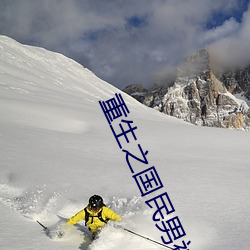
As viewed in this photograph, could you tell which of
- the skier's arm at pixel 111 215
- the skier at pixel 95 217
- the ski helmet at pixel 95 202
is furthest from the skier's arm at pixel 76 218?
the skier's arm at pixel 111 215

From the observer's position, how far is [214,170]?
31.3 ft

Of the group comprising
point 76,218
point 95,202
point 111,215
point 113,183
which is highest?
Result: point 113,183

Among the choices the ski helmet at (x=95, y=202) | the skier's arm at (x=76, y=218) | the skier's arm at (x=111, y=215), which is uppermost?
the ski helmet at (x=95, y=202)

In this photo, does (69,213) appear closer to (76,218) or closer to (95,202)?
(76,218)

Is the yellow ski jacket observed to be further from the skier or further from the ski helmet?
the ski helmet

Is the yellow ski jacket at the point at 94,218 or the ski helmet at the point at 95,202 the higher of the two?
the ski helmet at the point at 95,202

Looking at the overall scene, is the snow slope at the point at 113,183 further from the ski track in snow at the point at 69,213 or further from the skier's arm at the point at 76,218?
the skier's arm at the point at 76,218

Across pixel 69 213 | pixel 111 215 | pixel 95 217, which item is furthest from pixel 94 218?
pixel 69 213

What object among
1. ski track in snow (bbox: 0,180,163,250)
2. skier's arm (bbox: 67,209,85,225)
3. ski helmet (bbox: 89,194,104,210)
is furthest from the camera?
skier's arm (bbox: 67,209,85,225)

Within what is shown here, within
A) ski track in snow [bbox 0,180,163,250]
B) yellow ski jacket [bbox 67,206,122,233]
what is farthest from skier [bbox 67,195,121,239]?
ski track in snow [bbox 0,180,163,250]

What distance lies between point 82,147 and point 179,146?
410 centimetres

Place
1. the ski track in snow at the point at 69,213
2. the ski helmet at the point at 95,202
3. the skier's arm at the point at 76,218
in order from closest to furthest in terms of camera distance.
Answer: the ski track in snow at the point at 69,213 < the ski helmet at the point at 95,202 < the skier's arm at the point at 76,218

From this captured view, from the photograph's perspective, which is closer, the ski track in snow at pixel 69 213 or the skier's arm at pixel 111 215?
the ski track in snow at pixel 69 213

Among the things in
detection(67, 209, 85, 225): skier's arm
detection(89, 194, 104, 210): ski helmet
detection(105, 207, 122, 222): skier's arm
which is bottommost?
detection(105, 207, 122, 222): skier's arm
